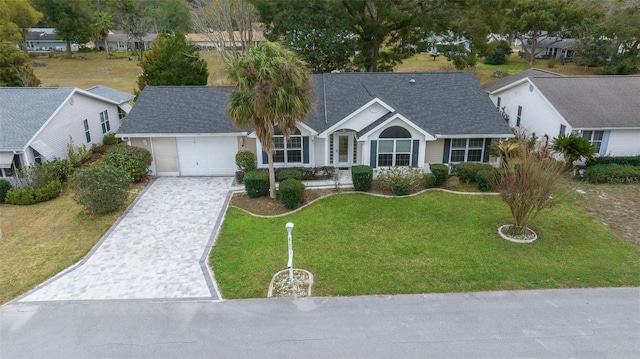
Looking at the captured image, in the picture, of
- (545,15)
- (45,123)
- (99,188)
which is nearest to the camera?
(99,188)

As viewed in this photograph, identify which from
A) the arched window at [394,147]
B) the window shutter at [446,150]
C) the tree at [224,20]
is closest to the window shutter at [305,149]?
the arched window at [394,147]

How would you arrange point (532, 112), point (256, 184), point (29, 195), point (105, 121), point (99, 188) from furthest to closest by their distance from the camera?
point (105, 121)
point (532, 112)
point (29, 195)
point (256, 184)
point (99, 188)

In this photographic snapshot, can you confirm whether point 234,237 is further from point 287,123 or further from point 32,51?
point 32,51

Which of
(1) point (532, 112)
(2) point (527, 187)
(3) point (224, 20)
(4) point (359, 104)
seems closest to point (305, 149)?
(4) point (359, 104)

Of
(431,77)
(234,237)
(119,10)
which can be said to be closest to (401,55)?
(431,77)

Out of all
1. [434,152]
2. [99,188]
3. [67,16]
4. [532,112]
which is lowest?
[99,188]

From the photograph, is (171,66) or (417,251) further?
(171,66)

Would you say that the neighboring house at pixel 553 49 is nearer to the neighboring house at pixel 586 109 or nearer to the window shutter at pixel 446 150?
the neighboring house at pixel 586 109

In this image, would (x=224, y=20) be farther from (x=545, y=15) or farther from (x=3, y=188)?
(x=545, y=15)
